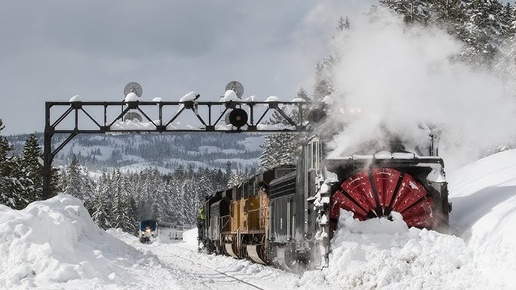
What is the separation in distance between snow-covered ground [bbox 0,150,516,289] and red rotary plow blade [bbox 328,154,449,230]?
48 cm

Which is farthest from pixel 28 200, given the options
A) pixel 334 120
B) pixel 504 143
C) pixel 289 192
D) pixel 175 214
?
pixel 175 214

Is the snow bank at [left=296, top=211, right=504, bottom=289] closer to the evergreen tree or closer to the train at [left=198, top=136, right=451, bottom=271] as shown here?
the train at [left=198, top=136, right=451, bottom=271]

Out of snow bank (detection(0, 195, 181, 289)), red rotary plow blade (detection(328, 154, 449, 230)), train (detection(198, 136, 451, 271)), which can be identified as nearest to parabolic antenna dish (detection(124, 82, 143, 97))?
snow bank (detection(0, 195, 181, 289))

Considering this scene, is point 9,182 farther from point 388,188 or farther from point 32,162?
point 388,188

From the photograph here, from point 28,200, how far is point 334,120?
4481 centimetres

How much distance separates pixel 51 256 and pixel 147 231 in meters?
71.0

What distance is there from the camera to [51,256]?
1422 cm

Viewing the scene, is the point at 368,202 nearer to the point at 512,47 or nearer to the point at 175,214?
the point at 512,47

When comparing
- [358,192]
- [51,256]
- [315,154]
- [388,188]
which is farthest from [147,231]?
[388,188]

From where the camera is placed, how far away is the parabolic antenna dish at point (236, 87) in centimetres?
2892

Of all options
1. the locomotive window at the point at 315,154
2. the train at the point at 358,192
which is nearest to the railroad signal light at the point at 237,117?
the train at the point at 358,192

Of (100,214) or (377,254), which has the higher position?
(377,254)

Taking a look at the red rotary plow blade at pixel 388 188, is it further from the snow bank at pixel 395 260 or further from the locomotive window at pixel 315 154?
the locomotive window at pixel 315 154

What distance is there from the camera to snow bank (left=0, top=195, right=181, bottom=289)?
1316 cm
